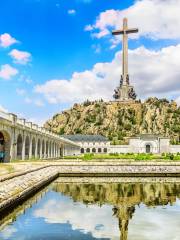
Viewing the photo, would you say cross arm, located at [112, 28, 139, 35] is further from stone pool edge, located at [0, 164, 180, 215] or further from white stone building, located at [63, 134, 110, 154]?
stone pool edge, located at [0, 164, 180, 215]

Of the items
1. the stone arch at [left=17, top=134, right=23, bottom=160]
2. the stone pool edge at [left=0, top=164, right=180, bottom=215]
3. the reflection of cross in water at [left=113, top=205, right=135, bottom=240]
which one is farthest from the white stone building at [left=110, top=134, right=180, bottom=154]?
the reflection of cross in water at [left=113, top=205, right=135, bottom=240]

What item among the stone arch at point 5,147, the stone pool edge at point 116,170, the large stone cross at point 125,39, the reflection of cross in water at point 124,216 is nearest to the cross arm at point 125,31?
the large stone cross at point 125,39

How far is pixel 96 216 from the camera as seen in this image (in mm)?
21516

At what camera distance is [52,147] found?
99250 millimetres

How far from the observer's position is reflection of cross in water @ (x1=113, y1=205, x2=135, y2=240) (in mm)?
17609

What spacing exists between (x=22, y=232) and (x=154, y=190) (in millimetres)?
18694

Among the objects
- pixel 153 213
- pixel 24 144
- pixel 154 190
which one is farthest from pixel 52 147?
pixel 153 213

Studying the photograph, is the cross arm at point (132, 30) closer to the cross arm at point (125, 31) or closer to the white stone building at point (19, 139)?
the cross arm at point (125, 31)

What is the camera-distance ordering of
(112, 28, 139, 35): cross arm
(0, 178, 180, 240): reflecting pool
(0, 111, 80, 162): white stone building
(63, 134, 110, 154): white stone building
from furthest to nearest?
1. (63, 134, 110, 154): white stone building
2. (112, 28, 139, 35): cross arm
3. (0, 111, 80, 162): white stone building
4. (0, 178, 180, 240): reflecting pool

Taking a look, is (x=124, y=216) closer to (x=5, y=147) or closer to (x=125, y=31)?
(x=5, y=147)

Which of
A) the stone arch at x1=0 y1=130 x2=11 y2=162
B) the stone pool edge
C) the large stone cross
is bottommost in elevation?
the stone pool edge

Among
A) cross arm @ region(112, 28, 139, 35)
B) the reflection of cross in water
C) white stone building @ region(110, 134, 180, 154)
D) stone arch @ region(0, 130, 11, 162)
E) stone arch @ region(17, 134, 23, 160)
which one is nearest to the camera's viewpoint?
the reflection of cross in water

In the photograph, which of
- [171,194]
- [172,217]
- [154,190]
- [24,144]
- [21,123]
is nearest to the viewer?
[172,217]

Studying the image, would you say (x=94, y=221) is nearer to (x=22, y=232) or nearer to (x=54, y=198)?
(x=22, y=232)
